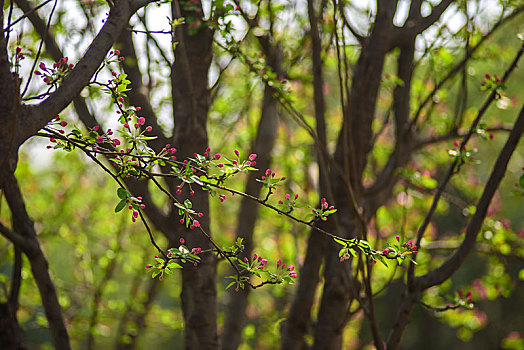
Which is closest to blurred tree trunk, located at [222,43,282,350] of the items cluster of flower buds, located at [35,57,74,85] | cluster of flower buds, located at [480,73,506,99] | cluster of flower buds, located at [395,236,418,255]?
cluster of flower buds, located at [480,73,506,99]

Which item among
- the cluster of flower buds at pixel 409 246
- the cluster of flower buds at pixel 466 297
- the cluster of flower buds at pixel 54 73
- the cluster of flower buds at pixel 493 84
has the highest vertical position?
the cluster of flower buds at pixel 493 84

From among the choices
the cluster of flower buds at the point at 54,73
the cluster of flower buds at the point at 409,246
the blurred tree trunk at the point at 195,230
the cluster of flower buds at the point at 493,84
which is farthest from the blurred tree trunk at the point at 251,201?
the cluster of flower buds at the point at 54,73

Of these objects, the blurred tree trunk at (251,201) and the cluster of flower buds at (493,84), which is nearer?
the cluster of flower buds at (493,84)

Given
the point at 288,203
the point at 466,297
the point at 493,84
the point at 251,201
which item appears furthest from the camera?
the point at 251,201

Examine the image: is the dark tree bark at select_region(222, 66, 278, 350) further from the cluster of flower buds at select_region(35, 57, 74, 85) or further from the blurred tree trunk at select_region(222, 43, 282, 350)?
the cluster of flower buds at select_region(35, 57, 74, 85)

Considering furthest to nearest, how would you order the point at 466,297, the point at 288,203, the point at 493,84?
the point at 466,297 → the point at 493,84 → the point at 288,203

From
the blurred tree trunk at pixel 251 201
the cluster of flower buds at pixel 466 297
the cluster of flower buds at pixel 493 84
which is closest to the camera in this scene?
the cluster of flower buds at pixel 493 84

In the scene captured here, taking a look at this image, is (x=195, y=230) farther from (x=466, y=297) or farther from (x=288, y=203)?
(x=466, y=297)

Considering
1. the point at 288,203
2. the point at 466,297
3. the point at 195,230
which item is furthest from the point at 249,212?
the point at 288,203

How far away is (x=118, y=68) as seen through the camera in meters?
2.83

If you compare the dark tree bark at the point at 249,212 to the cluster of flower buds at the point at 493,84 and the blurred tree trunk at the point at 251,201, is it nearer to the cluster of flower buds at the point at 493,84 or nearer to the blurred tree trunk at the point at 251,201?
the blurred tree trunk at the point at 251,201

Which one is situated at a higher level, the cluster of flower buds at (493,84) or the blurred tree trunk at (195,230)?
the cluster of flower buds at (493,84)

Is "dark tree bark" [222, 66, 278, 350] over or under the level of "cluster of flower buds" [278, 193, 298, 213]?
over

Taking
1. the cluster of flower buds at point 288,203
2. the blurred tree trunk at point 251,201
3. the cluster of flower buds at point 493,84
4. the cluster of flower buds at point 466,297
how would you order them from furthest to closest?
the blurred tree trunk at point 251,201 → the cluster of flower buds at point 466,297 → the cluster of flower buds at point 493,84 → the cluster of flower buds at point 288,203
